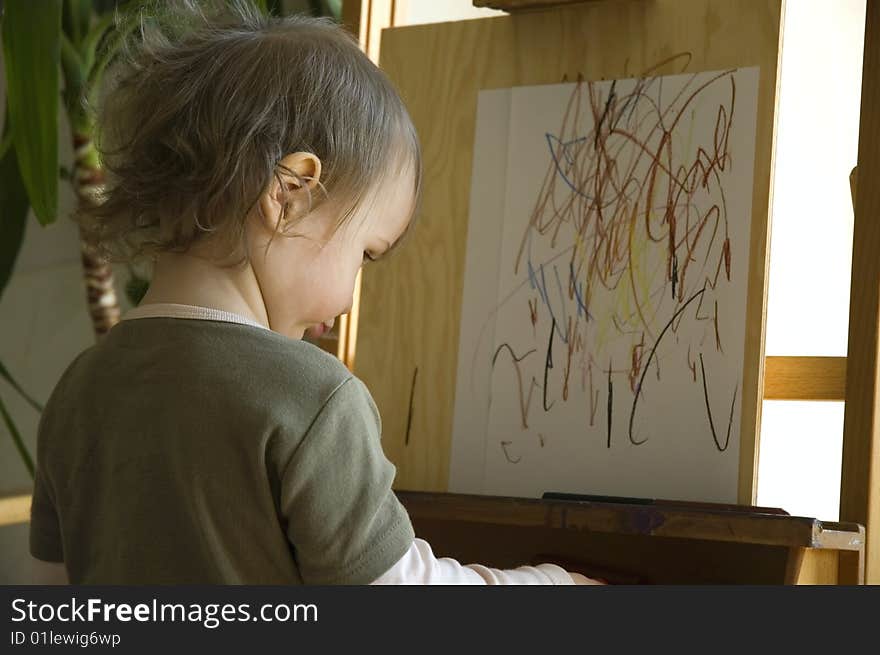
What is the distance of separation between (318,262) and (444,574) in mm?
236

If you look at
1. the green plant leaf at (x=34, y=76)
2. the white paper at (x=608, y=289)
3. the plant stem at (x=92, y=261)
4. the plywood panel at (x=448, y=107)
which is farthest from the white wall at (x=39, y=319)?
the white paper at (x=608, y=289)

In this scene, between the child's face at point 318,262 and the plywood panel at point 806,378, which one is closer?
the child's face at point 318,262

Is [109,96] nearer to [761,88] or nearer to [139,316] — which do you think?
[139,316]

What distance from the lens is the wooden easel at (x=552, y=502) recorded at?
0.90 metres

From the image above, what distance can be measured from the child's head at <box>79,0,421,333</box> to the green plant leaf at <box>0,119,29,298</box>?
1.02m

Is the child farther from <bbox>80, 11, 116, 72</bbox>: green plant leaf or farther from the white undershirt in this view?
<bbox>80, 11, 116, 72</bbox>: green plant leaf

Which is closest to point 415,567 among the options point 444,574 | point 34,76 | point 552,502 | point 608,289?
point 444,574

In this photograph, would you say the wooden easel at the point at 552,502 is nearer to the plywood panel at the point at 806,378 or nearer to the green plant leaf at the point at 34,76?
the plywood panel at the point at 806,378

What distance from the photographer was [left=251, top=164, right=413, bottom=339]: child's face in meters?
0.77

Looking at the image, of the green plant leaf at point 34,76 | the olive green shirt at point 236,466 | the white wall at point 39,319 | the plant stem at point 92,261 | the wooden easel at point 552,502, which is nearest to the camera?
the olive green shirt at point 236,466

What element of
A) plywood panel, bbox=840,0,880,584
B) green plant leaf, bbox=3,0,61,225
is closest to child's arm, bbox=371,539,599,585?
plywood panel, bbox=840,0,880,584

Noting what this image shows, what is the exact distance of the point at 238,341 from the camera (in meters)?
0.72

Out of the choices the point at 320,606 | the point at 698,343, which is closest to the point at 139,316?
the point at 320,606

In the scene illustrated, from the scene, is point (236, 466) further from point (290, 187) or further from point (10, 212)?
point (10, 212)
